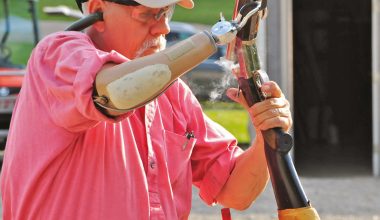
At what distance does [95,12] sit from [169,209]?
1.90ft

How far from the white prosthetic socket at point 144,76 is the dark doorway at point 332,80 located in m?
9.35

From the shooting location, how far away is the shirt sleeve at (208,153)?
9.41ft

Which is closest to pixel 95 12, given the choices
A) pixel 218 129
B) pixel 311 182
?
pixel 218 129

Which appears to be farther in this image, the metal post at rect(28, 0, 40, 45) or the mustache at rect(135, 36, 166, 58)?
the metal post at rect(28, 0, 40, 45)

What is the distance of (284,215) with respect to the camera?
247cm

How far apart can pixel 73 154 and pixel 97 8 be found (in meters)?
0.41

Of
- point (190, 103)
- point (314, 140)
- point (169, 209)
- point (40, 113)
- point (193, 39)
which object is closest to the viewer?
point (193, 39)

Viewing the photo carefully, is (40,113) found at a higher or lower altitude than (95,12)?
lower

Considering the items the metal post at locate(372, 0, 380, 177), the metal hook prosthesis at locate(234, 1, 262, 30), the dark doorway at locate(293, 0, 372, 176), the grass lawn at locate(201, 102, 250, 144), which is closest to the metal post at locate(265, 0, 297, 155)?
the grass lawn at locate(201, 102, 250, 144)

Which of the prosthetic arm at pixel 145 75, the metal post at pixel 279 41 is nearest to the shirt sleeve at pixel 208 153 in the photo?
the prosthetic arm at pixel 145 75

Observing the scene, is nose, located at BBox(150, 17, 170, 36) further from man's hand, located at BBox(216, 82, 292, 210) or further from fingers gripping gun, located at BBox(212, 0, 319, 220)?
man's hand, located at BBox(216, 82, 292, 210)

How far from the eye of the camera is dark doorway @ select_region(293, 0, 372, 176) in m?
11.8

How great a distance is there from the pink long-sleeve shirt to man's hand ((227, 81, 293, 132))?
291 mm

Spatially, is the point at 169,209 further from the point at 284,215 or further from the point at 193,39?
the point at 193,39
